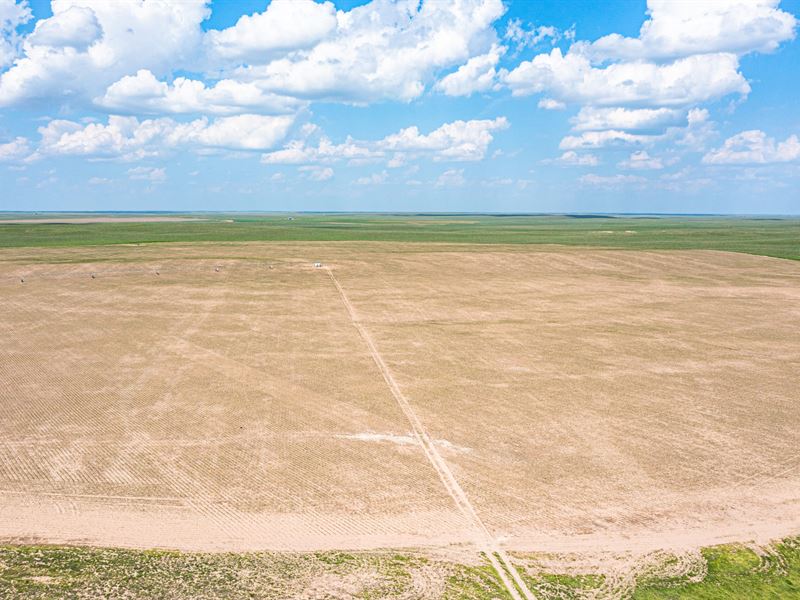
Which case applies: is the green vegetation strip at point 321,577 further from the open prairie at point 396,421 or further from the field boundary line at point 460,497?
the open prairie at point 396,421

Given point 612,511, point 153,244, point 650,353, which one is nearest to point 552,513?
point 612,511

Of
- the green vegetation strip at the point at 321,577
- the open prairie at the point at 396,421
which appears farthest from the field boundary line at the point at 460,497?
the green vegetation strip at the point at 321,577

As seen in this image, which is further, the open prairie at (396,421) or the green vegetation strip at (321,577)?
the open prairie at (396,421)

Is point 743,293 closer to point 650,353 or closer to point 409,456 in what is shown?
point 650,353

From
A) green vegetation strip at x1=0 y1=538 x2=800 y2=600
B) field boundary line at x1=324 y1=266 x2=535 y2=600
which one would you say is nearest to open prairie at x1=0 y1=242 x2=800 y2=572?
field boundary line at x1=324 y1=266 x2=535 y2=600

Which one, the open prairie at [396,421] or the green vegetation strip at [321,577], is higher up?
the open prairie at [396,421]

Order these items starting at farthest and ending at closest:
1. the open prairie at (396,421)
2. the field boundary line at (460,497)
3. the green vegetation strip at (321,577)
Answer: the open prairie at (396,421) < the field boundary line at (460,497) < the green vegetation strip at (321,577)

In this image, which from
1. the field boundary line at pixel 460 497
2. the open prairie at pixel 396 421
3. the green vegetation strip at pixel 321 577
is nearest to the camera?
the green vegetation strip at pixel 321 577

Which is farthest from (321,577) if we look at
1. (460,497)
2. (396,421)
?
(396,421)
